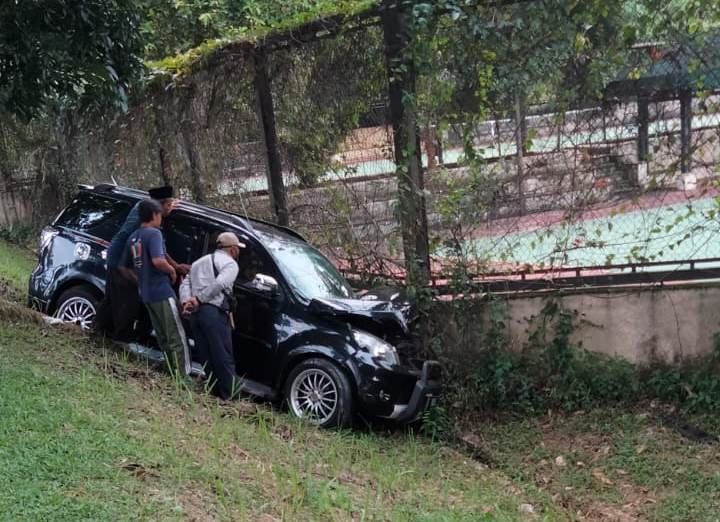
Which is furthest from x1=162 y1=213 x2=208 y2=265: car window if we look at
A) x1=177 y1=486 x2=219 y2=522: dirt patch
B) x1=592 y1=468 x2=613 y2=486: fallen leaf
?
x1=592 y1=468 x2=613 y2=486: fallen leaf

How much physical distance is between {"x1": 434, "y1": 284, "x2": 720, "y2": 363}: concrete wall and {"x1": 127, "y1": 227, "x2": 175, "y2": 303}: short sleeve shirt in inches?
112

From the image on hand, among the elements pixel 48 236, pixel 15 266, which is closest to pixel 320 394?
pixel 48 236

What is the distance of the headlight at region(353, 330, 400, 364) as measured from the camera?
22.7 feet

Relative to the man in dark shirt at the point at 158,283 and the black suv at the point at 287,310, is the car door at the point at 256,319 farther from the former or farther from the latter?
the man in dark shirt at the point at 158,283

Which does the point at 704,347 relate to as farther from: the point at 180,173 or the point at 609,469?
the point at 180,173

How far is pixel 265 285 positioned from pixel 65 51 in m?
2.73

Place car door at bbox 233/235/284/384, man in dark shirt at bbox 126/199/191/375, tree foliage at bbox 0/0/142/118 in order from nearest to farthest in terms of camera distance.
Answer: tree foliage at bbox 0/0/142/118
man in dark shirt at bbox 126/199/191/375
car door at bbox 233/235/284/384


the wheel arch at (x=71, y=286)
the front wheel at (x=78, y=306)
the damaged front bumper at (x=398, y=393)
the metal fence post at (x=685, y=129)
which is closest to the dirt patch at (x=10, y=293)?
the wheel arch at (x=71, y=286)

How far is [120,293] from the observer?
7363 mm

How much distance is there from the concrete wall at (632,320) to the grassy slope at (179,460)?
5.14 feet

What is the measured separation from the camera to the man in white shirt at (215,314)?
6895mm

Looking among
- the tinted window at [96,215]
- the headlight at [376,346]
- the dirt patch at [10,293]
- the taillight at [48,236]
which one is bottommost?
the headlight at [376,346]

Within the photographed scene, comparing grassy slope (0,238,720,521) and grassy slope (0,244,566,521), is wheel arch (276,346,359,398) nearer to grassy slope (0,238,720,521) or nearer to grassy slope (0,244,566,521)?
grassy slope (0,244,566,521)

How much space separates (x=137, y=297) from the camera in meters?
7.38
